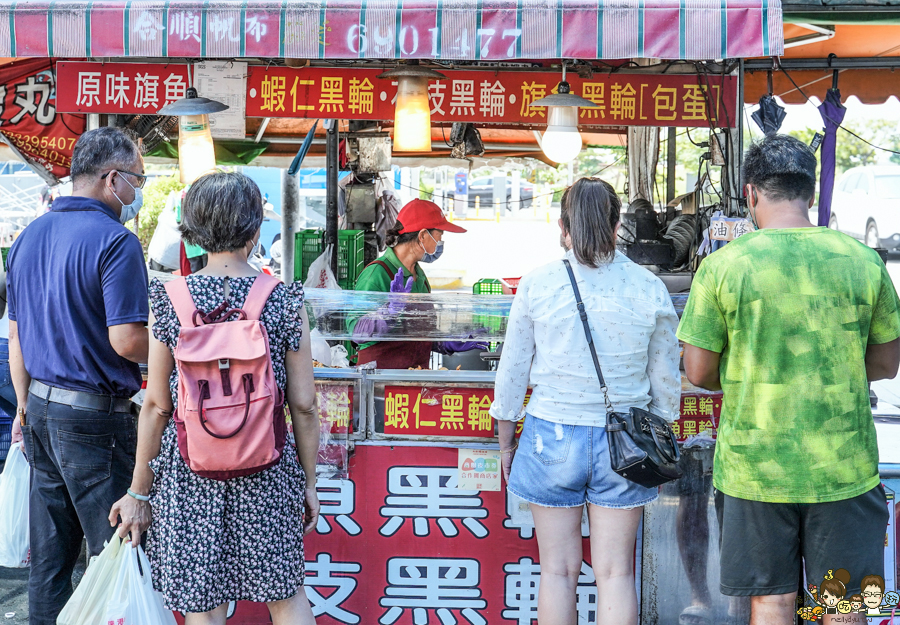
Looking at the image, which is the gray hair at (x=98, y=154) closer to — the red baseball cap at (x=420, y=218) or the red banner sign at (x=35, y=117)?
the red baseball cap at (x=420, y=218)

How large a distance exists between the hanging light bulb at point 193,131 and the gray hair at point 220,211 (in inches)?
68.9

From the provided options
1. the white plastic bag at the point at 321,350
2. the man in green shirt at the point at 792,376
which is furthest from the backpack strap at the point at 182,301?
the white plastic bag at the point at 321,350

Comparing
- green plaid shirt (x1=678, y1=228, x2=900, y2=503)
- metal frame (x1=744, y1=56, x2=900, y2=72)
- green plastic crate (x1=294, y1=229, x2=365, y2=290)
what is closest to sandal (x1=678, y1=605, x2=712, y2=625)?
green plaid shirt (x1=678, y1=228, x2=900, y2=503)

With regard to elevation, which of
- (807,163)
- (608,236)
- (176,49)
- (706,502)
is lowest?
(706,502)

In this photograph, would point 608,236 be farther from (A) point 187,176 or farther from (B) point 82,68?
(B) point 82,68

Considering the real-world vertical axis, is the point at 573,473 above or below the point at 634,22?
below

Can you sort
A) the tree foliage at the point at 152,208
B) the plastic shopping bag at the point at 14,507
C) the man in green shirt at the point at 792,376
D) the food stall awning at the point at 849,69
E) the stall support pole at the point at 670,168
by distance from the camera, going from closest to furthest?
the man in green shirt at the point at 792,376 → the plastic shopping bag at the point at 14,507 → the food stall awning at the point at 849,69 → the stall support pole at the point at 670,168 → the tree foliage at the point at 152,208

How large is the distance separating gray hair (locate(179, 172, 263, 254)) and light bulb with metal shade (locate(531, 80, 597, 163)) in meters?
2.16

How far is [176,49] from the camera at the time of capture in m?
3.43

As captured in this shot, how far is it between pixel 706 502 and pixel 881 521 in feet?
3.20

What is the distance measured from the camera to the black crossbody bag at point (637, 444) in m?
2.47

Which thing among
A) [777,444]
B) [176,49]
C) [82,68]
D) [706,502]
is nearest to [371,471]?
[706,502]

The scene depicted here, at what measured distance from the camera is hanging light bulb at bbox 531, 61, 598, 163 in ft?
→ 13.3

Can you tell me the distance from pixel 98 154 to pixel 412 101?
1.85 meters
